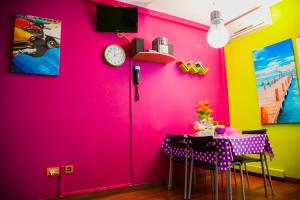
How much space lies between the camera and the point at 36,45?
2752 mm

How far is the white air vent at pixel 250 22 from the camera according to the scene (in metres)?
3.58

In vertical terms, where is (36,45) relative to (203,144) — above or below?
above

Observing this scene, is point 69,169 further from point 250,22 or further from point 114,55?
point 250,22

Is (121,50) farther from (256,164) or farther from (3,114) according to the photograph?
(256,164)

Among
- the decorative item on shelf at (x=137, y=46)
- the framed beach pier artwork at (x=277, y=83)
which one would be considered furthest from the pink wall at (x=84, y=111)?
the framed beach pier artwork at (x=277, y=83)

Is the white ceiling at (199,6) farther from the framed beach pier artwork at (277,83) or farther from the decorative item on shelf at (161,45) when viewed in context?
the framed beach pier artwork at (277,83)

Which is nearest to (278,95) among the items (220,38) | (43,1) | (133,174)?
(220,38)

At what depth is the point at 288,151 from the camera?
10.9 feet

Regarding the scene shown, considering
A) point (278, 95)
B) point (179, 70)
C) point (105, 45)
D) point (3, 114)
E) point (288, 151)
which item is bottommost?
point (288, 151)

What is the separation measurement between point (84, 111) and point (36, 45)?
1.07 meters

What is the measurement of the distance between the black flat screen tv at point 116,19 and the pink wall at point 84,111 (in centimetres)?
15

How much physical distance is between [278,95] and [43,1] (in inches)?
152

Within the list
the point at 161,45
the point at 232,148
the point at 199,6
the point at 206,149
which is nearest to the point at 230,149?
the point at 232,148

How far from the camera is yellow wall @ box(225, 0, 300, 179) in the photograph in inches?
129
